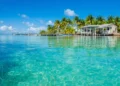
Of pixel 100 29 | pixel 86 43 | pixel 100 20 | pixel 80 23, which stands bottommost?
pixel 86 43

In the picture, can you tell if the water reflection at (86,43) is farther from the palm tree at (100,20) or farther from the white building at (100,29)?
the palm tree at (100,20)

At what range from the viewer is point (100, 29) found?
4750 cm

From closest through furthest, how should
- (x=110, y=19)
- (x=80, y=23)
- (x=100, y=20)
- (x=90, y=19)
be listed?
(x=110, y=19), (x=100, y=20), (x=90, y=19), (x=80, y=23)

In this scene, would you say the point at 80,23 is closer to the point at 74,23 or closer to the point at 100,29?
the point at 74,23

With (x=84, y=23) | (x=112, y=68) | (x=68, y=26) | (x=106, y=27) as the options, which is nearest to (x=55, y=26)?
(x=68, y=26)

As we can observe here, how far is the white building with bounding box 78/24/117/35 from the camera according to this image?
147ft

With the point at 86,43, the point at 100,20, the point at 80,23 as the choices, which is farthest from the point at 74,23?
the point at 86,43

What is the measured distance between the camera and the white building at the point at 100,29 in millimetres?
44944

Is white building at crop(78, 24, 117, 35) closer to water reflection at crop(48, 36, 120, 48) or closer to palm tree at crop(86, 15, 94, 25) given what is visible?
palm tree at crop(86, 15, 94, 25)

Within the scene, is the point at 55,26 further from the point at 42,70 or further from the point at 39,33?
the point at 42,70

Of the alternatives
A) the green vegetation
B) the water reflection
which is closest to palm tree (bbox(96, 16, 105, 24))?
the green vegetation

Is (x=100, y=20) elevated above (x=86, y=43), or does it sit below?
above

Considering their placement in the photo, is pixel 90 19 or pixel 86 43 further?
pixel 90 19

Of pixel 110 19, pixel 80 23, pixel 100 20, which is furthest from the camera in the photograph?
pixel 80 23
